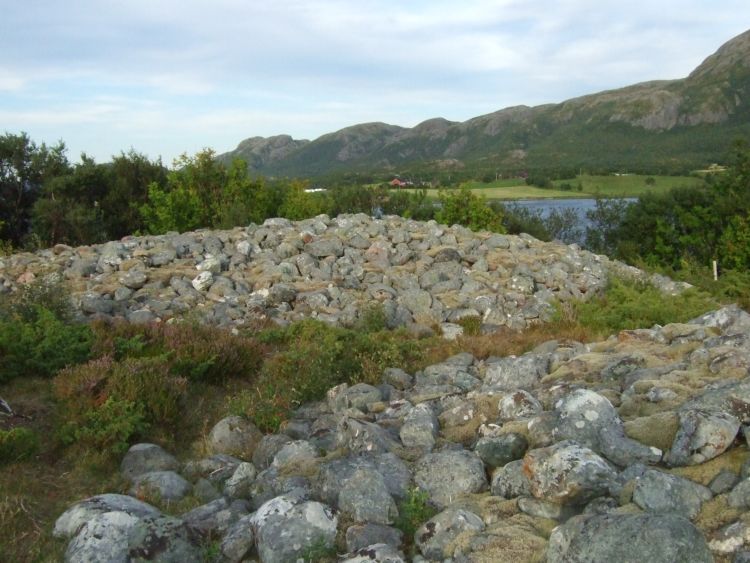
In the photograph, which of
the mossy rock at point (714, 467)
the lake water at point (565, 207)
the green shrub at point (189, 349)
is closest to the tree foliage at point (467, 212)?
the green shrub at point (189, 349)

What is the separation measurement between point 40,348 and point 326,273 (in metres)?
6.40

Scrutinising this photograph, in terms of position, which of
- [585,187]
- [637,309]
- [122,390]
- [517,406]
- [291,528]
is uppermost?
[585,187]

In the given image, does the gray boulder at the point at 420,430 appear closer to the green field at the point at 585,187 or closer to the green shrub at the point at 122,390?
the green shrub at the point at 122,390

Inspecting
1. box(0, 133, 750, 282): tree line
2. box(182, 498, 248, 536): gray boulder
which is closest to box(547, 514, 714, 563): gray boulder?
box(182, 498, 248, 536): gray boulder

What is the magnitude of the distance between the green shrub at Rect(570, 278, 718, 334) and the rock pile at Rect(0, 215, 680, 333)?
2.91 feet

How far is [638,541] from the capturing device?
3.00 m

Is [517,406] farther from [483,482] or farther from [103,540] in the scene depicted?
[103,540]

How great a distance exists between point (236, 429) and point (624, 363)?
11.8 feet

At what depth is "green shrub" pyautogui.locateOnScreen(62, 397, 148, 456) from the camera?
5.61 metres

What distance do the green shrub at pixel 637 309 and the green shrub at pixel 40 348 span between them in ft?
22.7

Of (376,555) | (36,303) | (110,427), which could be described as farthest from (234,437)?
(36,303)

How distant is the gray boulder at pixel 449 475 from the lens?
428 centimetres

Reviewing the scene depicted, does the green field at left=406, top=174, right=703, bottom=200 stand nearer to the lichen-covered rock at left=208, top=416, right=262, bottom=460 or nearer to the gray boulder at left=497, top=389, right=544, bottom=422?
the lichen-covered rock at left=208, top=416, right=262, bottom=460

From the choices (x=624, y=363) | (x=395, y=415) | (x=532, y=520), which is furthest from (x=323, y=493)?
(x=624, y=363)
